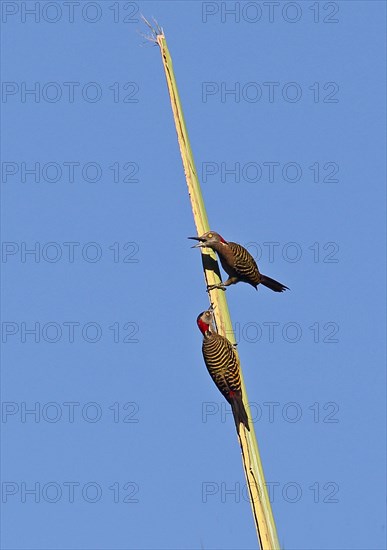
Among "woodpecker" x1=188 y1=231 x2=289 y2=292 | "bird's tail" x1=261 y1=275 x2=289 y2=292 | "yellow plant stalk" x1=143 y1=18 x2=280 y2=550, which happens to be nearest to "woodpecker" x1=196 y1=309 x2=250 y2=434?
"yellow plant stalk" x1=143 y1=18 x2=280 y2=550

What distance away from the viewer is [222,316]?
3.11 meters

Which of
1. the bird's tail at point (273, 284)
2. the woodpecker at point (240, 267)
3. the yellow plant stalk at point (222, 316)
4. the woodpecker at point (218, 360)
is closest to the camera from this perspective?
the yellow plant stalk at point (222, 316)

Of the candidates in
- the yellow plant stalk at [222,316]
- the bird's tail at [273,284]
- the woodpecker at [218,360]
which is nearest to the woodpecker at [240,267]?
the bird's tail at [273,284]

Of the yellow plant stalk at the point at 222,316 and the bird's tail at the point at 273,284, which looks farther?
the bird's tail at the point at 273,284

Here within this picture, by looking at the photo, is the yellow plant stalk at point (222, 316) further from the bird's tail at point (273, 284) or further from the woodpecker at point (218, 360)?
the bird's tail at point (273, 284)

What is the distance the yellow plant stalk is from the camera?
2.45m

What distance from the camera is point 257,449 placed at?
107 inches

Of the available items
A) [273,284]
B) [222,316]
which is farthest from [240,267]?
[222,316]

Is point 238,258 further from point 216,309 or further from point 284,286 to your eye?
point 216,309

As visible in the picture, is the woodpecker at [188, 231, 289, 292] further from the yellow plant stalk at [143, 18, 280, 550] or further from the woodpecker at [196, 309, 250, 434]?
the yellow plant stalk at [143, 18, 280, 550]

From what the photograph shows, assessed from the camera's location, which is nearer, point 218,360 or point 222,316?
point 222,316

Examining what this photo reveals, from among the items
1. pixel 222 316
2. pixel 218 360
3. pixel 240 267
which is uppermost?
pixel 240 267

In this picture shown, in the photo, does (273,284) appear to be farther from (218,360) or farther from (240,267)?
(218,360)

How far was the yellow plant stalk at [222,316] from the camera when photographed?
2449mm
